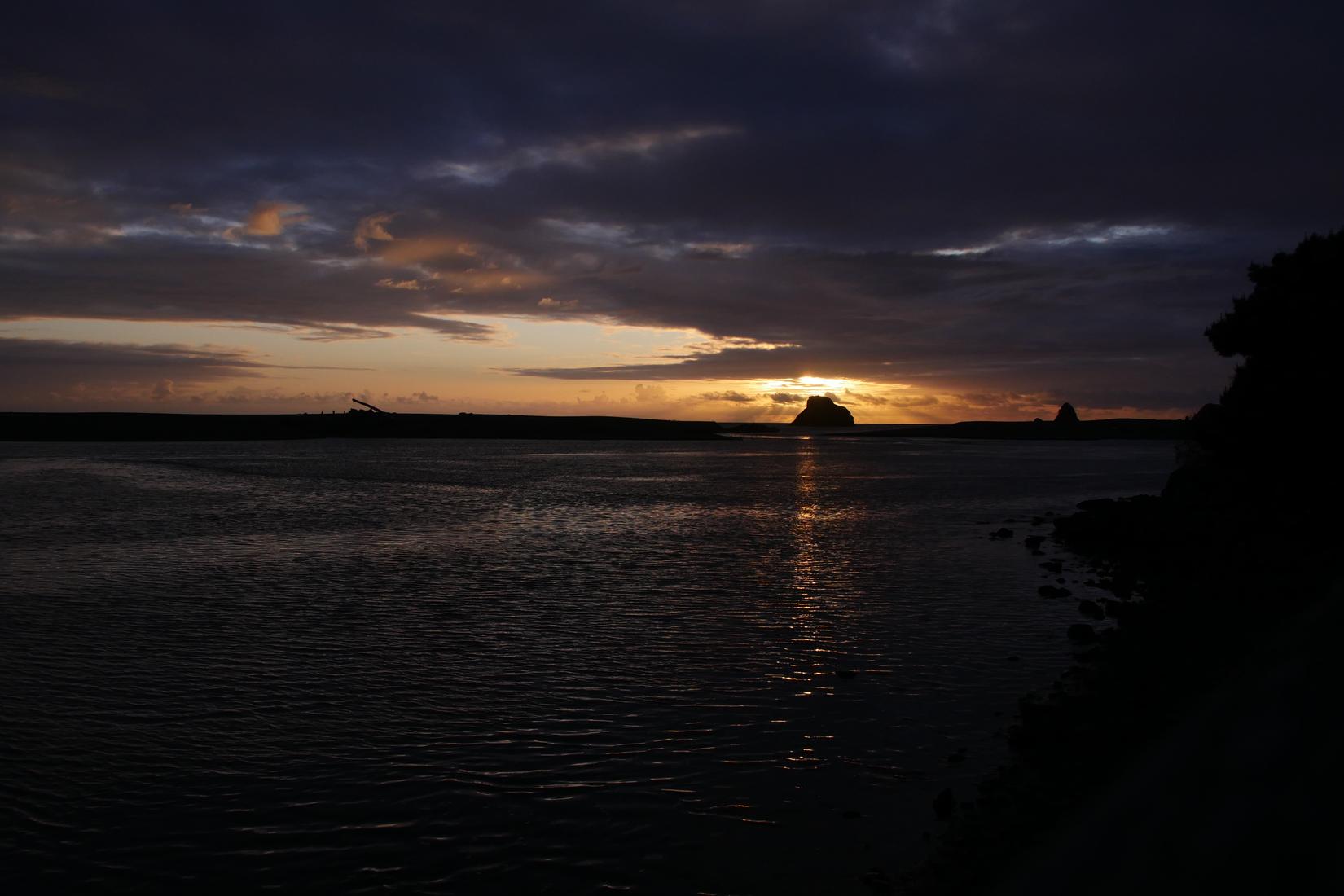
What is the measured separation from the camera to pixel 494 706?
15.4m

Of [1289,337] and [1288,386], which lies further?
[1289,337]

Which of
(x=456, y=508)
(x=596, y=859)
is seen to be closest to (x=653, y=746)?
(x=596, y=859)

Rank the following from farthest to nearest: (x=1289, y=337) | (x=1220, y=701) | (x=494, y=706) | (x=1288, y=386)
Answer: (x=1289, y=337)
(x=1288, y=386)
(x=494, y=706)
(x=1220, y=701)

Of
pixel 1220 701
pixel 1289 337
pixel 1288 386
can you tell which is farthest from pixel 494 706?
pixel 1289 337

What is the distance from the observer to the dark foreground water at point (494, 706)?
10227mm

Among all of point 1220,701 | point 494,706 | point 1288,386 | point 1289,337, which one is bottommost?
point 494,706

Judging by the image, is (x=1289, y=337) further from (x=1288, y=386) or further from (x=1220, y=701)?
(x=1220, y=701)

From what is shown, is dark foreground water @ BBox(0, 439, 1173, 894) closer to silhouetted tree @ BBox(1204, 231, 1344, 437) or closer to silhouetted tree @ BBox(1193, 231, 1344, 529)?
silhouetted tree @ BBox(1193, 231, 1344, 529)

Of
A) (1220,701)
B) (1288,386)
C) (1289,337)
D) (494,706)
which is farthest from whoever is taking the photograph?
(1289,337)

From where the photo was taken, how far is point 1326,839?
6906mm

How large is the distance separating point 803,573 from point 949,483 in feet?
196

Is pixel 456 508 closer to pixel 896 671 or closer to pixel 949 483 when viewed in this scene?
pixel 896 671

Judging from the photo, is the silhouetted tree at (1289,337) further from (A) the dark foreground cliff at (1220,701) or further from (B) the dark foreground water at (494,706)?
(B) the dark foreground water at (494,706)

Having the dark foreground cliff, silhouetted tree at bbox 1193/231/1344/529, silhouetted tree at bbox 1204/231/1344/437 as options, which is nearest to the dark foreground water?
the dark foreground cliff
